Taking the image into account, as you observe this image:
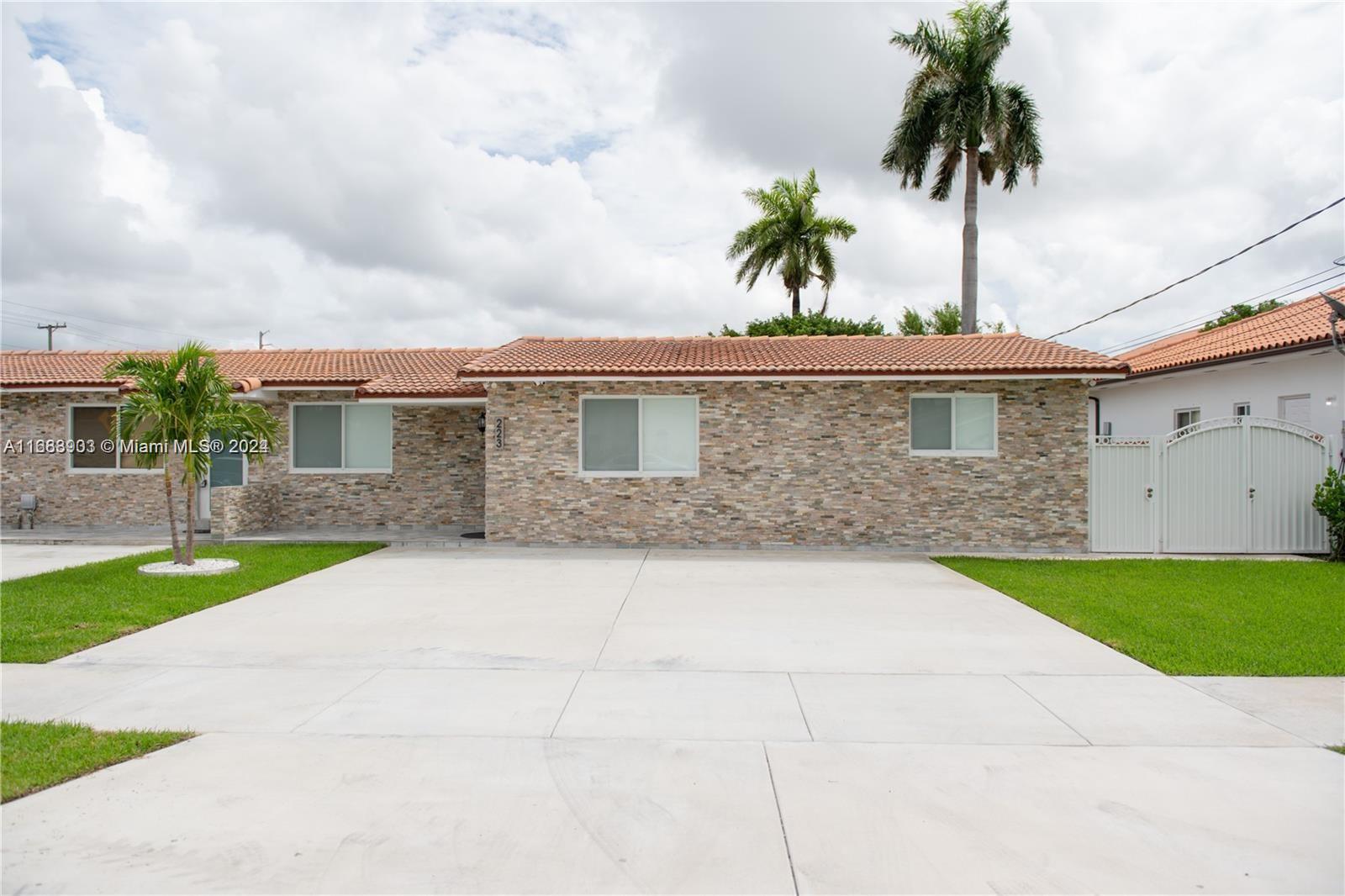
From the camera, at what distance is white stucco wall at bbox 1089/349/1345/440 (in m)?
14.2

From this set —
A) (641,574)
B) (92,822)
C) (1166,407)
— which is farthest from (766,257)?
(92,822)

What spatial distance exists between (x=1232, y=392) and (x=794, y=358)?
32.0 ft

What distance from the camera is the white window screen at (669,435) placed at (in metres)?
14.4

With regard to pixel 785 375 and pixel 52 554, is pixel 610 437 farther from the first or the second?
pixel 52 554

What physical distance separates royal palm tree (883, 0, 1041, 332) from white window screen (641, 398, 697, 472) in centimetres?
1428

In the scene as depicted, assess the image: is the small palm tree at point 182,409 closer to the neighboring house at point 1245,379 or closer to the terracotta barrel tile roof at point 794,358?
the terracotta barrel tile roof at point 794,358

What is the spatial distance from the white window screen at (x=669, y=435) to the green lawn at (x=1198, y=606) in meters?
4.62

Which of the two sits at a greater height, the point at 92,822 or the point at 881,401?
the point at 881,401

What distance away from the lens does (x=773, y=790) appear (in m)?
4.36

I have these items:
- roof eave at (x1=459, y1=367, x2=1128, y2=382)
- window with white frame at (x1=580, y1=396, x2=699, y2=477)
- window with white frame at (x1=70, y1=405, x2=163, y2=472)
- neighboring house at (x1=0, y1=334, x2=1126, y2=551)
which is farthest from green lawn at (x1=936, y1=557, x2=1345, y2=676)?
window with white frame at (x1=70, y1=405, x2=163, y2=472)

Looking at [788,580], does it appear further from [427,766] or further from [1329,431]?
[1329,431]

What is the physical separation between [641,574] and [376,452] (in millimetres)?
7529

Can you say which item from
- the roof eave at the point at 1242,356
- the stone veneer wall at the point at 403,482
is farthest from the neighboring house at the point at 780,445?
the roof eave at the point at 1242,356

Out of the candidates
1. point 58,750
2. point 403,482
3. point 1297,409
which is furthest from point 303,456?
point 1297,409
